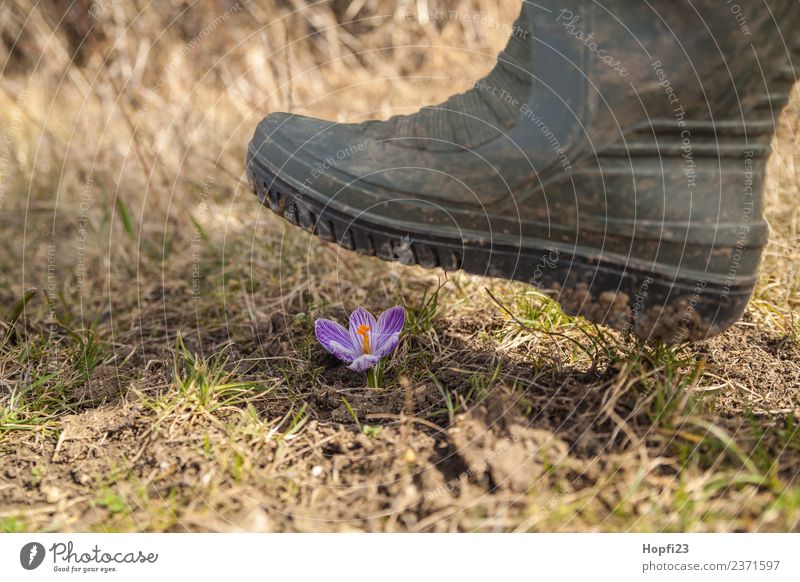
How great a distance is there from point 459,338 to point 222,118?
199cm

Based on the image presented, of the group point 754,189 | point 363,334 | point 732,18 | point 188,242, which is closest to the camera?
point 732,18

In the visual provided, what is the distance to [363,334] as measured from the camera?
1.55 m

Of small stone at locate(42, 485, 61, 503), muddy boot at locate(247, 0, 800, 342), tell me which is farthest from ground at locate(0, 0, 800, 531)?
muddy boot at locate(247, 0, 800, 342)

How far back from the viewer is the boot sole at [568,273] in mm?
1439

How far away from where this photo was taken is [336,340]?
156 cm

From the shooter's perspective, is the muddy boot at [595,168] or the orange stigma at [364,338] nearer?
the muddy boot at [595,168]

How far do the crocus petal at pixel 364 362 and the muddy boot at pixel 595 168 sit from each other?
0.80 feet

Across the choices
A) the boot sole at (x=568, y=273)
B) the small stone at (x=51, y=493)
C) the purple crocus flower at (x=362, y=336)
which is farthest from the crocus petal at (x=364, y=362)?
the small stone at (x=51, y=493)

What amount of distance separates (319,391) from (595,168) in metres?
0.71

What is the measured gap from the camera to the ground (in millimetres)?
1190

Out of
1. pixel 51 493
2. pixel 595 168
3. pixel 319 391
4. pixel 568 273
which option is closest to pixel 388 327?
pixel 319 391

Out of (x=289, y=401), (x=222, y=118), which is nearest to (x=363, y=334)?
(x=289, y=401)

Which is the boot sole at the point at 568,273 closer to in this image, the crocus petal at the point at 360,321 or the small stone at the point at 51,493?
the crocus petal at the point at 360,321
